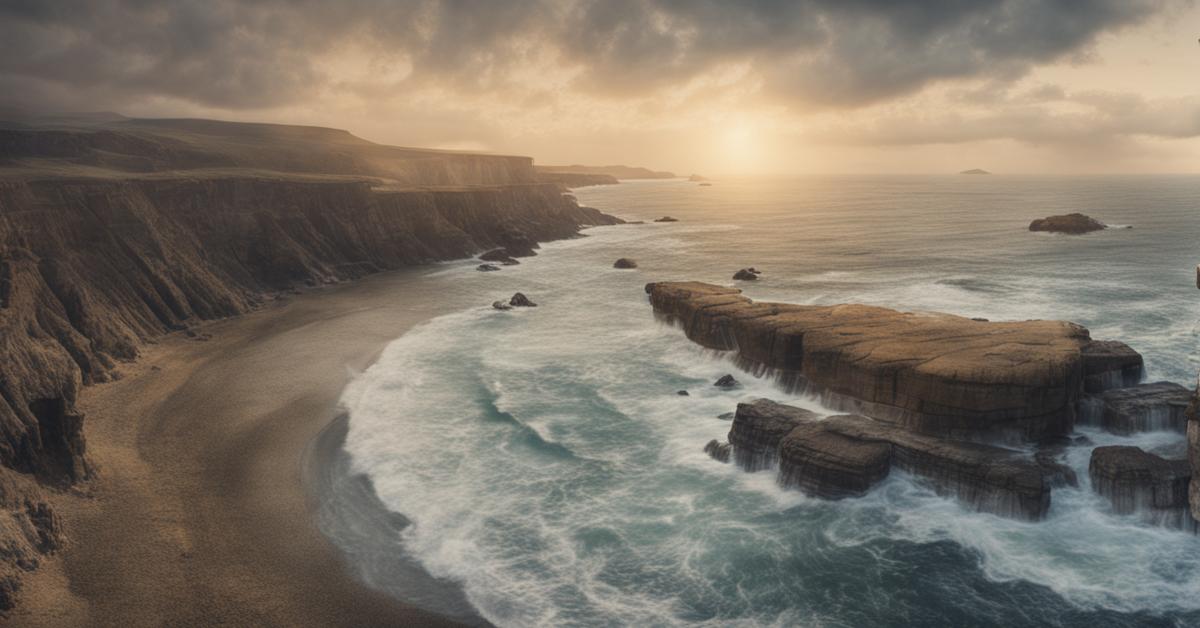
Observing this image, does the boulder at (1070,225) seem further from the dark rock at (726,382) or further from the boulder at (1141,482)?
the boulder at (1141,482)

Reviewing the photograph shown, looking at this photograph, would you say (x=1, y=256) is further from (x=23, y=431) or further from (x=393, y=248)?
(x=393, y=248)

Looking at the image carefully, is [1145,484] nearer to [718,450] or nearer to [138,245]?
[718,450]

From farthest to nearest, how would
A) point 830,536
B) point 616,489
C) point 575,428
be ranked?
1. point 575,428
2. point 616,489
3. point 830,536

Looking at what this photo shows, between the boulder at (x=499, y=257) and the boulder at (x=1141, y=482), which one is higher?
the boulder at (x=499, y=257)

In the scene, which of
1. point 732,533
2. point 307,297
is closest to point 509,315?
point 307,297

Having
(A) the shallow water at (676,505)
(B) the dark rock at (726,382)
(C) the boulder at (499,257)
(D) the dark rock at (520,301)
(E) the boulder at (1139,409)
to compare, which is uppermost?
(C) the boulder at (499,257)

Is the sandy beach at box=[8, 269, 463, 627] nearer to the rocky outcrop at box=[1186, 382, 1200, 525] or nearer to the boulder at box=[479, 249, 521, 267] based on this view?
the rocky outcrop at box=[1186, 382, 1200, 525]

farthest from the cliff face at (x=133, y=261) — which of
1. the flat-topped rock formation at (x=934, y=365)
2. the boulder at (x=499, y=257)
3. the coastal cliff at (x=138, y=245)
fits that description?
the flat-topped rock formation at (x=934, y=365)

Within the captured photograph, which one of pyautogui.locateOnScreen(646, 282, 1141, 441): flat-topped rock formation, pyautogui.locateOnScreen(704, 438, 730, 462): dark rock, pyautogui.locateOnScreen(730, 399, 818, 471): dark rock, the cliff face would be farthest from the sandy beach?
pyautogui.locateOnScreen(646, 282, 1141, 441): flat-topped rock formation
